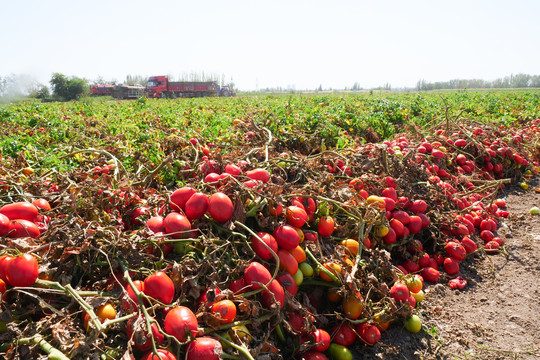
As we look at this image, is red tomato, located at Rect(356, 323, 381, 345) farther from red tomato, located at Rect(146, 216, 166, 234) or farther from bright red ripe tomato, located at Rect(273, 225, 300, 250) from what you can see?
red tomato, located at Rect(146, 216, 166, 234)

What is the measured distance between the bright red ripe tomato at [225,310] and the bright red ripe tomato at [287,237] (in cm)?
61

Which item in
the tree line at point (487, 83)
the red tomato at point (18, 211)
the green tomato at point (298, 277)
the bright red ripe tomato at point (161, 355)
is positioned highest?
the tree line at point (487, 83)

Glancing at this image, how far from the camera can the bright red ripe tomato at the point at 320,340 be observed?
2.19 metres

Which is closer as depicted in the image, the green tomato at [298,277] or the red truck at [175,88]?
the green tomato at [298,277]

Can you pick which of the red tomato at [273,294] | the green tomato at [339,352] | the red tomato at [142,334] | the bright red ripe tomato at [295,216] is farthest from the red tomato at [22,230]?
the green tomato at [339,352]

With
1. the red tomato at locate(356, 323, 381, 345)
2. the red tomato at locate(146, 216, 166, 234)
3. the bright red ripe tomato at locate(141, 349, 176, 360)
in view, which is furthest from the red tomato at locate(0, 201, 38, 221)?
the red tomato at locate(356, 323, 381, 345)

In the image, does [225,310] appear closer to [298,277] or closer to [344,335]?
[298,277]

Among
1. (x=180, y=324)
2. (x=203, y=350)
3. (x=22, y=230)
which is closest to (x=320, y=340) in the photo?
(x=203, y=350)

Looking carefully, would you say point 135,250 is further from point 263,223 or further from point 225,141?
point 225,141

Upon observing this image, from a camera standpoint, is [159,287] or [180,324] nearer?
[180,324]

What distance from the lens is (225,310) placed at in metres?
1.75

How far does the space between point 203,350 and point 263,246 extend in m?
0.72

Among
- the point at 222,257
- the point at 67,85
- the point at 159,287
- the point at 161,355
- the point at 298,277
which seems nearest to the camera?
the point at 161,355

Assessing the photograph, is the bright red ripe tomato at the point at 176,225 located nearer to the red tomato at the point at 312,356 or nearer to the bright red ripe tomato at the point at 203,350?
the bright red ripe tomato at the point at 203,350
